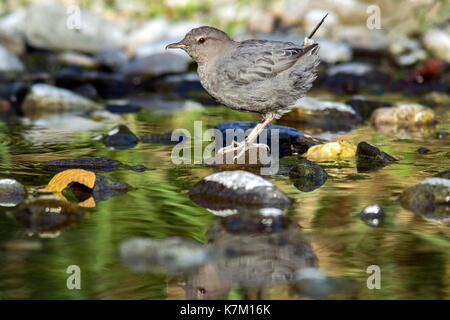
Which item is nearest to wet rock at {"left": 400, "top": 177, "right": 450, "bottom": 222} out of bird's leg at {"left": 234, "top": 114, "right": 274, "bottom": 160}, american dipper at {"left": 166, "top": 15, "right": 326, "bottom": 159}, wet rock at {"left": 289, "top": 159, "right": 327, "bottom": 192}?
wet rock at {"left": 289, "top": 159, "right": 327, "bottom": 192}

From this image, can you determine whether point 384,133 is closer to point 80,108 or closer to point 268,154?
point 268,154

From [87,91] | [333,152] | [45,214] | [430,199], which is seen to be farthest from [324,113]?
[45,214]

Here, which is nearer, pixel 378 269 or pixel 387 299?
pixel 387 299

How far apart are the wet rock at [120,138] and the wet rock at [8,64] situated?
4393 millimetres

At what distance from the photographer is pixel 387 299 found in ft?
10.2

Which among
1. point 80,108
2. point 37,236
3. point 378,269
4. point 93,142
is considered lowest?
point 378,269

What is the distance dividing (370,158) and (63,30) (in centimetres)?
773

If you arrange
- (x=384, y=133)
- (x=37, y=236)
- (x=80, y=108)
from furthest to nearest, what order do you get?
(x=80, y=108)
(x=384, y=133)
(x=37, y=236)

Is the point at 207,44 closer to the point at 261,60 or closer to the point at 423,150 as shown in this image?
the point at 261,60

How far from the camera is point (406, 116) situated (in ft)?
26.3

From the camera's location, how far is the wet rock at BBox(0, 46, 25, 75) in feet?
35.0

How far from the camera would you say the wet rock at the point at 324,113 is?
8148mm
